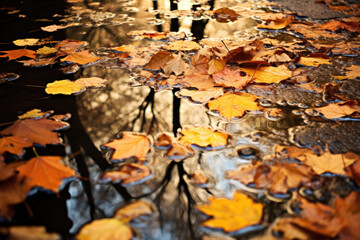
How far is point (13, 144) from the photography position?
1.19m

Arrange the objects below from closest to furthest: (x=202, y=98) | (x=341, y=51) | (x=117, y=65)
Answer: (x=202, y=98) → (x=117, y=65) → (x=341, y=51)

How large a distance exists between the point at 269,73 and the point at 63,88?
53.3 inches

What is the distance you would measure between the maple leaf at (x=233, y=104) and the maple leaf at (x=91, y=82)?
0.74 m

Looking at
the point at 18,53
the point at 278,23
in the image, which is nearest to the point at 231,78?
the point at 278,23

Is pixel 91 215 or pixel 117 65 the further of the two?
pixel 117 65

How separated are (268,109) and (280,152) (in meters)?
0.38

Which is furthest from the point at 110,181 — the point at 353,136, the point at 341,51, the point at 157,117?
the point at 341,51

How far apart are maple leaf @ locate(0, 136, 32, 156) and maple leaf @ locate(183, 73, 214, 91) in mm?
985

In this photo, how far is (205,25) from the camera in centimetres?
298

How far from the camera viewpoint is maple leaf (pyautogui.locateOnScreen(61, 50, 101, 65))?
206 centimetres

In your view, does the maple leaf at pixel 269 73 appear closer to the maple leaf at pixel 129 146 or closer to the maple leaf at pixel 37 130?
the maple leaf at pixel 129 146

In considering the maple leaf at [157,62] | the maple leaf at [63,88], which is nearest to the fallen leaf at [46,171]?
the maple leaf at [63,88]

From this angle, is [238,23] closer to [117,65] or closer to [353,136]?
[117,65]

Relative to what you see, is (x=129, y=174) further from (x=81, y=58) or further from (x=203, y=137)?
(x=81, y=58)
